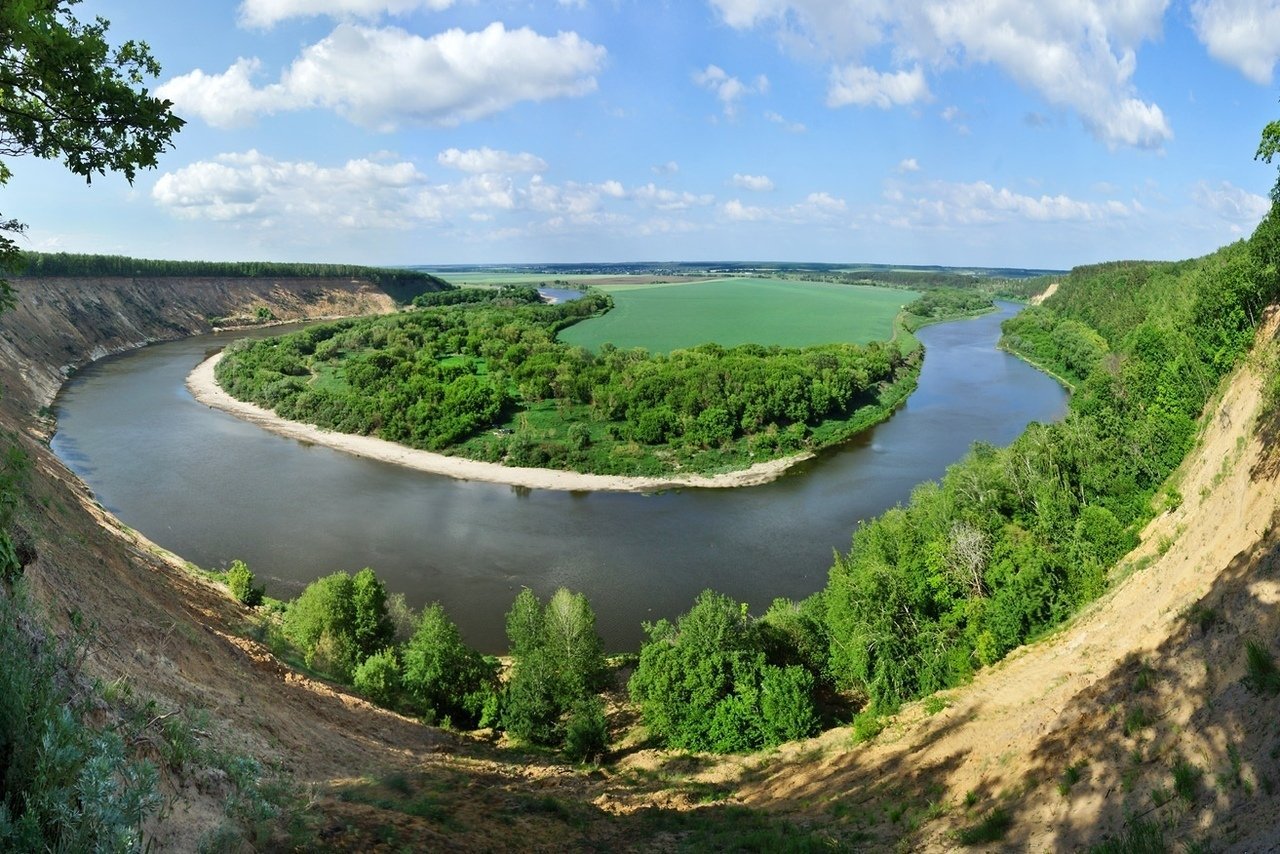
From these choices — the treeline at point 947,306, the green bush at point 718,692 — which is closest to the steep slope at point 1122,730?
the green bush at point 718,692

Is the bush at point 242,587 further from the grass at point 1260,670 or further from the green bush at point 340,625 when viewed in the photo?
the grass at point 1260,670

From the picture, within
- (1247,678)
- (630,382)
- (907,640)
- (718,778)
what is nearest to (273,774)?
(718,778)

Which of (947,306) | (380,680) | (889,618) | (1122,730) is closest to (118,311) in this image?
(380,680)

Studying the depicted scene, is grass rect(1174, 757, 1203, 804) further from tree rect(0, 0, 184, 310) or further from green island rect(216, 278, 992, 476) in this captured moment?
green island rect(216, 278, 992, 476)

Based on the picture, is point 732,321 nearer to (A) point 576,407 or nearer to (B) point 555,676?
(A) point 576,407

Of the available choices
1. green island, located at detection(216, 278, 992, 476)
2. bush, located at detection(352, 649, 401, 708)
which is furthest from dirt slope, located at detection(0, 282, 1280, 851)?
green island, located at detection(216, 278, 992, 476)

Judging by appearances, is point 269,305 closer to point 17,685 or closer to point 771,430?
point 771,430
